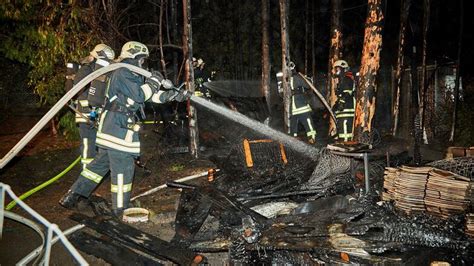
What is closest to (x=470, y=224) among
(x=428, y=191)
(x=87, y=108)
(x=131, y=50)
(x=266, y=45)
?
(x=428, y=191)

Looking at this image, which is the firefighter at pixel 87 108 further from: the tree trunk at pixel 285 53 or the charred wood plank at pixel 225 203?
the tree trunk at pixel 285 53

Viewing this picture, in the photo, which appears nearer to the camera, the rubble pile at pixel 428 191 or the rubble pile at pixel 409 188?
the rubble pile at pixel 428 191

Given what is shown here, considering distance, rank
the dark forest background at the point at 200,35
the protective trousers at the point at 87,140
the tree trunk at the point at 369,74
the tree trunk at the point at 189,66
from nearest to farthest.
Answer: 1. the protective trousers at the point at 87,140
2. the tree trunk at the point at 369,74
3. the tree trunk at the point at 189,66
4. the dark forest background at the point at 200,35

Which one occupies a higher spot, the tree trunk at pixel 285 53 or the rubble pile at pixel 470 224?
the tree trunk at pixel 285 53

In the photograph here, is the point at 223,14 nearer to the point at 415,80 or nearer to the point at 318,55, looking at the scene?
the point at 318,55

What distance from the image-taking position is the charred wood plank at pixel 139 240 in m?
3.65

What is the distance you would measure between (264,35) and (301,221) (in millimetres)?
11149

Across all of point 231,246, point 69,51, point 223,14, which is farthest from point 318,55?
point 231,246

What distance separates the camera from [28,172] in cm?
741

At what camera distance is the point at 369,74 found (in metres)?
6.86

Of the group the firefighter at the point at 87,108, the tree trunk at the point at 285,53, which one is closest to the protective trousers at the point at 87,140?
the firefighter at the point at 87,108

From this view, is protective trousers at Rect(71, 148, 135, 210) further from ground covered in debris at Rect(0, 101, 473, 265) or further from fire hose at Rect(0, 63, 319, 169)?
fire hose at Rect(0, 63, 319, 169)

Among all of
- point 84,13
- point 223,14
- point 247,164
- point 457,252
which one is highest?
point 223,14

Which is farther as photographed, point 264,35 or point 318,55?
point 318,55
